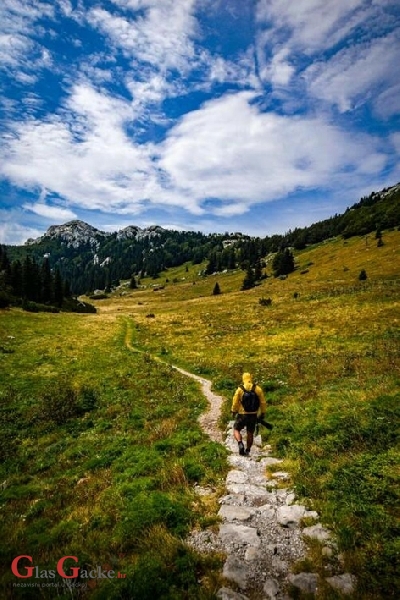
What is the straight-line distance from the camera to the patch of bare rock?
6707mm

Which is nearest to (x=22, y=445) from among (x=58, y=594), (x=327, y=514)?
(x=58, y=594)

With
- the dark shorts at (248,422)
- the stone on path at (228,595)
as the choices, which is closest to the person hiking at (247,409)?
the dark shorts at (248,422)

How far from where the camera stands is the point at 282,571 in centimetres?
718

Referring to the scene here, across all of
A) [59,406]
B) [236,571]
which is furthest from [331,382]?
[59,406]

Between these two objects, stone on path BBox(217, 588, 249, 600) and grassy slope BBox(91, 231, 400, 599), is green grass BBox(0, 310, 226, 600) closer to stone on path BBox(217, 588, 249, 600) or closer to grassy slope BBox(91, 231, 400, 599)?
stone on path BBox(217, 588, 249, 600)

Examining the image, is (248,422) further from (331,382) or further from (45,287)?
(45,287)

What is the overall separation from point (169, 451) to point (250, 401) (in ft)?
12.8

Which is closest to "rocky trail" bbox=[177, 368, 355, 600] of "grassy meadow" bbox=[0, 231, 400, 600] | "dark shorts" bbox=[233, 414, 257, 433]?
"grassy meadow" bbox=[0, 231, 400, 600]

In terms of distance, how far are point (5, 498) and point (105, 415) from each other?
7.47 meters

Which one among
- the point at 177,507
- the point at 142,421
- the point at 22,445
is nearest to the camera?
the point at 177,507

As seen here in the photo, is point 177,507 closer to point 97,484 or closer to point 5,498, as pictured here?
point 97,484

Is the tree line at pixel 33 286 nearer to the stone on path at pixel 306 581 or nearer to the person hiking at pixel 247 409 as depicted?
the person hiking at pixel 247 409

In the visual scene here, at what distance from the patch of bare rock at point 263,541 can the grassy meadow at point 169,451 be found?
1.00 ft

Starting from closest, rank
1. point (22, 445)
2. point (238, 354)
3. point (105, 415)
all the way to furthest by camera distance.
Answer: point (22, 445) < point (105, 415) < point (238, 354)
